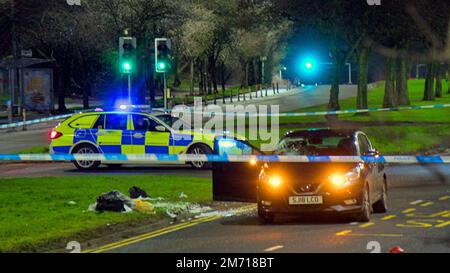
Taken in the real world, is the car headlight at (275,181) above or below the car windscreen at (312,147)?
below

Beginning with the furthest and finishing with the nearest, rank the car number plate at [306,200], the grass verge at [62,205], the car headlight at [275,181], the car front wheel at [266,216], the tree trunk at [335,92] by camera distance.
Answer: the tree trunk at [335,92] < the car front wheel at [266,216] < the car headlight at [275,181] < the car number plate at [306,200] < the grass verge at [62,205]

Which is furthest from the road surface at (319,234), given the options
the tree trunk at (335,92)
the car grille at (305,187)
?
the tree trunk at (335,92)

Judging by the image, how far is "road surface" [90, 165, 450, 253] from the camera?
36.3ft

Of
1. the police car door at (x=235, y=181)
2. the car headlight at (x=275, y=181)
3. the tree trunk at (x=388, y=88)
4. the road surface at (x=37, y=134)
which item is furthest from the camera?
the tree trunk at (x=388, y=88)

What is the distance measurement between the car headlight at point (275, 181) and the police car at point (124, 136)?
8739mm

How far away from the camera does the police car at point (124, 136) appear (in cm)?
2197

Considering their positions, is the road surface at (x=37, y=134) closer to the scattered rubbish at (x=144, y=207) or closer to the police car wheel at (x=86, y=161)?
the police car wheel at (x=86, y=161)

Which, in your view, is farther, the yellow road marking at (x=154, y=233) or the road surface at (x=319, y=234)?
the yellow road marking at (x=154, y=233)

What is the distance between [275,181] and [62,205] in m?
3.92

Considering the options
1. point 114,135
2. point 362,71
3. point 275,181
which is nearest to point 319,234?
point 275,181

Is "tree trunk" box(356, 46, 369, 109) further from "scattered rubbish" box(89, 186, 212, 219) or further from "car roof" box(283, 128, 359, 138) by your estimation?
"car roof" box(283, 128, 359, 138)

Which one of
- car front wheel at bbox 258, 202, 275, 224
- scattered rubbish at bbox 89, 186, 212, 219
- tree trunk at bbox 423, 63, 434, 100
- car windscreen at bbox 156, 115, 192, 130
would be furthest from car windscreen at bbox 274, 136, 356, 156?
tree trunk at bbox 423, 63, 434, 100

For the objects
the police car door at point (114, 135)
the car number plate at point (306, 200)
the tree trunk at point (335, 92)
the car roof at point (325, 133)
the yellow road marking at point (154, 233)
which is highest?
the tree trunk at point (335, 92)
